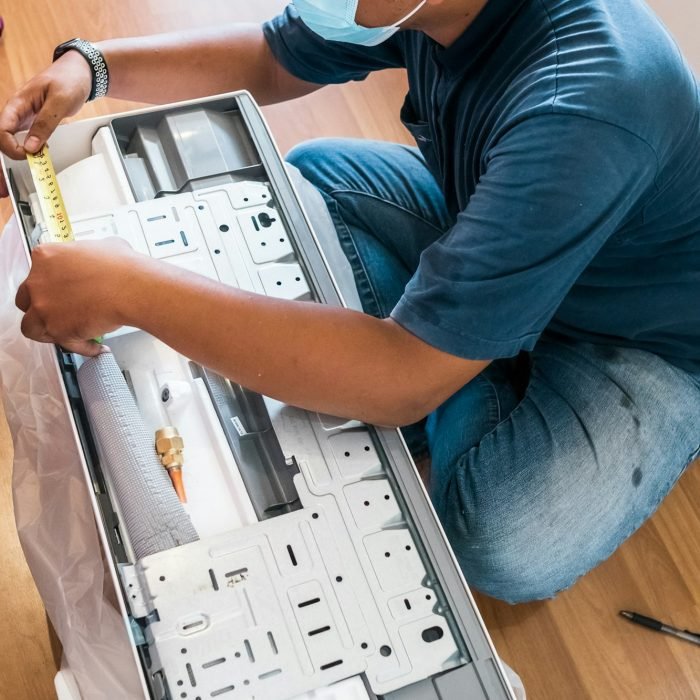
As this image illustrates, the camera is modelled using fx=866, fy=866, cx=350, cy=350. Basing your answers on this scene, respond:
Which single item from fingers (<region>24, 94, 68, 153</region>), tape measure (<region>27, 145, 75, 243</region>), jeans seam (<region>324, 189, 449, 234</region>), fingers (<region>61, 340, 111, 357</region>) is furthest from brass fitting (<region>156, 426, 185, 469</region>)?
jeans seam (<region>324, 189, 449, 234</region>)

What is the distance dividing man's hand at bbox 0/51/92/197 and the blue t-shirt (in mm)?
426

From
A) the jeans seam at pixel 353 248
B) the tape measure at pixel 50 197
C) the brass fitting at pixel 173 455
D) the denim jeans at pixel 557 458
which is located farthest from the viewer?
the jeans seam at pixel 353 248

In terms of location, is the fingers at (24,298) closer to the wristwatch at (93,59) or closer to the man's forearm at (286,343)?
the man's forearm at (286,343)

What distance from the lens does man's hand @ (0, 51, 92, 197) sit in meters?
0.98

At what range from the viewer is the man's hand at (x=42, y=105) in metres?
0.98

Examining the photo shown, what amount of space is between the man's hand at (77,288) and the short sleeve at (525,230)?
288 millimetres

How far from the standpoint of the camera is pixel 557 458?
1056 millimetres

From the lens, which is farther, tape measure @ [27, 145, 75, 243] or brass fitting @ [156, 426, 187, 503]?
tape measure @ [27, 145, 75, 243]

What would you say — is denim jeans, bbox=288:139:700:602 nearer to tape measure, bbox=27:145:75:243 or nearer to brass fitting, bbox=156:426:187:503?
brass fitting, bbox=156:426:187:503

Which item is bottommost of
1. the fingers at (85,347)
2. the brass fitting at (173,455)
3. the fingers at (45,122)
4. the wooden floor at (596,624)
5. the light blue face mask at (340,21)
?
the wooden floor at (596,624)

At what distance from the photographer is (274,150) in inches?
41.0

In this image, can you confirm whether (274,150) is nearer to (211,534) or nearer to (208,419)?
(208,419)

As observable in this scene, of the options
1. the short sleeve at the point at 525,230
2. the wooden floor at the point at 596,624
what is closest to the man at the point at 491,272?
the short sleeve at the point at 525,230

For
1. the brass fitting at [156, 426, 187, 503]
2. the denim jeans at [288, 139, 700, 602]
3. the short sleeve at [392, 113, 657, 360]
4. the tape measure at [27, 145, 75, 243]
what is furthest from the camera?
the denim jeans at [288, 139, 700, 602]
